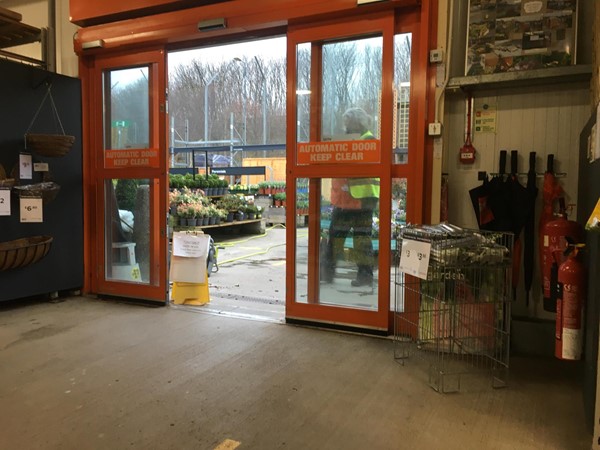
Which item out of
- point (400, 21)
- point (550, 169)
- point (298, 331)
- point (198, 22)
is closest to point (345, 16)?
point (400, 21)

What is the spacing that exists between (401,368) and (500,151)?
1.72m

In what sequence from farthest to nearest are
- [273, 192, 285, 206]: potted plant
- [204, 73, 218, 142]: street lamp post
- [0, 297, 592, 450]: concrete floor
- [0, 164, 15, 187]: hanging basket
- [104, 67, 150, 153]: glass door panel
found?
[204, 73, 218, 142]: street lamp post → [273, 192, 285, 206]: potted plant → [104, 67, 150, 153]: glass door panel → [0, 164, 15, 187]: hanging basket → [0, 297, 592, 450]: concrete floor

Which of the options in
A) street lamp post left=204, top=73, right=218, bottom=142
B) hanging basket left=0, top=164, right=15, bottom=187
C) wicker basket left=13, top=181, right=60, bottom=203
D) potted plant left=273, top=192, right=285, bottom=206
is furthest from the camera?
street lamp post left=204, top=73, right=218, bottom=142

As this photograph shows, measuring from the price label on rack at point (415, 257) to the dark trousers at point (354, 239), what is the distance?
0.82 meters

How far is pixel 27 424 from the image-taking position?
2.33 metres

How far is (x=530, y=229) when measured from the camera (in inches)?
131

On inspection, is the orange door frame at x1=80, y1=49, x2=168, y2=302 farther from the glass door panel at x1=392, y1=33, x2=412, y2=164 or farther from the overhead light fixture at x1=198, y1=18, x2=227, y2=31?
the glass door panel at x1=392, y1=33, x2=412, y2=164

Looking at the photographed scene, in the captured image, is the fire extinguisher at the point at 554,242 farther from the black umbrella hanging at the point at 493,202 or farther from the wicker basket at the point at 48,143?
the wicker basket at the point at 48,143

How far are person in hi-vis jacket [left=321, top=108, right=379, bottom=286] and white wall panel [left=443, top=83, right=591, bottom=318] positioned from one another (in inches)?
24.4

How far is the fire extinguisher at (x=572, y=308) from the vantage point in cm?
241

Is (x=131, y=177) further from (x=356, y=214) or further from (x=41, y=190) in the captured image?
(x=356, y=214)

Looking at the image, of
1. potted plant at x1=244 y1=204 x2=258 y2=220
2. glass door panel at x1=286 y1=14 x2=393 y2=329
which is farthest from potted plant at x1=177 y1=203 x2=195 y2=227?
glass door panel at x1=286 y1=14 x2=393 y2=329

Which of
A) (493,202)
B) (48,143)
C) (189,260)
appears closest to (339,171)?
(493,202)

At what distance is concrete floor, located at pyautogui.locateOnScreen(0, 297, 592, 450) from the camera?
7.29ft
